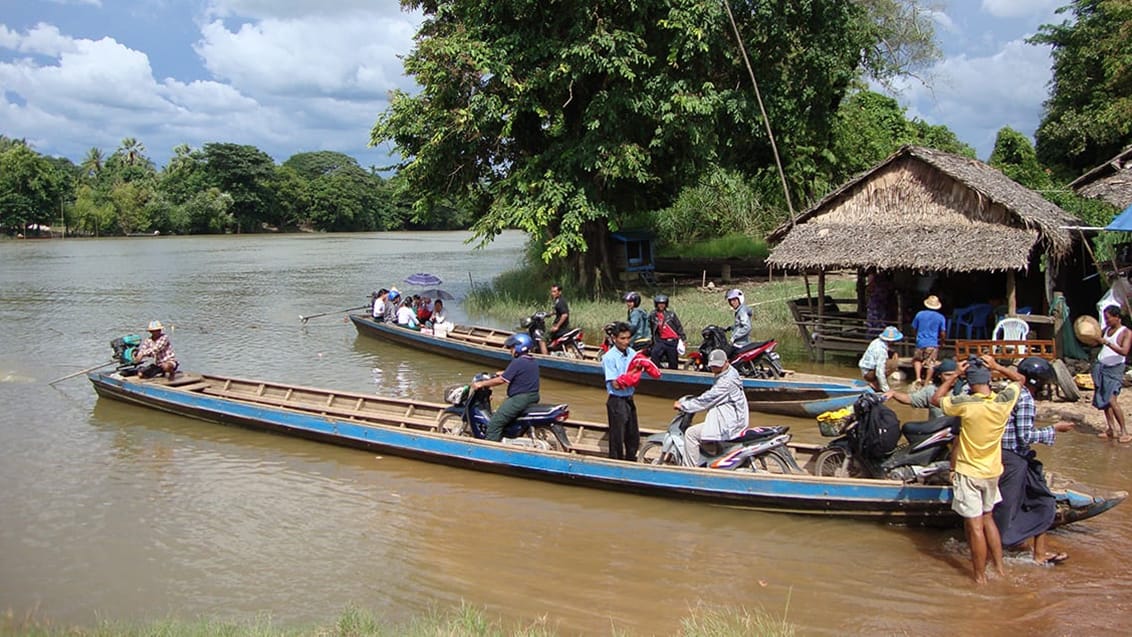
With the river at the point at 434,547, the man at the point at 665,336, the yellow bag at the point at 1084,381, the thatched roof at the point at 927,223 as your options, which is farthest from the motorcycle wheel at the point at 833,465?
the thatched roof at the point at 927,223

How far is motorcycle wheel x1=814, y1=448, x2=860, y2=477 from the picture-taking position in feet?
24.8

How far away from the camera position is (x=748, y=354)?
11.3 m

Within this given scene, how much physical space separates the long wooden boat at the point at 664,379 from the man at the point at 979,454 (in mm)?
2829

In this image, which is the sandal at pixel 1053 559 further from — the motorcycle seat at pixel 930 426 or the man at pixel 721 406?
the man at pixel 721 406

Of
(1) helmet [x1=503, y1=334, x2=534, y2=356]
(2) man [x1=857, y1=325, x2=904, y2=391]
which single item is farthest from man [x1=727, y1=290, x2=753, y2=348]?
(1) helmet [x1=503, y1=334, x2=534, y2=356]

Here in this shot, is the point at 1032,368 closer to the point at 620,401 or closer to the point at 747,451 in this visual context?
the point at 747,451

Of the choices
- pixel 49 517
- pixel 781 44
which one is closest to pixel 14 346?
pixel 49 517

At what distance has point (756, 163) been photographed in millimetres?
23547

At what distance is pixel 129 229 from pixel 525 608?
6970 cm

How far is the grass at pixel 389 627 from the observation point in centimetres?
516

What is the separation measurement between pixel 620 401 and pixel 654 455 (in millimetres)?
805

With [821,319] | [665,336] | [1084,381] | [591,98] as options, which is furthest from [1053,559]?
[591,98]

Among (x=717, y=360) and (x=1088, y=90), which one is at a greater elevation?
(x=1088, y=90)

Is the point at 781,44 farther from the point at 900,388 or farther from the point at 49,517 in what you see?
the point at 49,517
